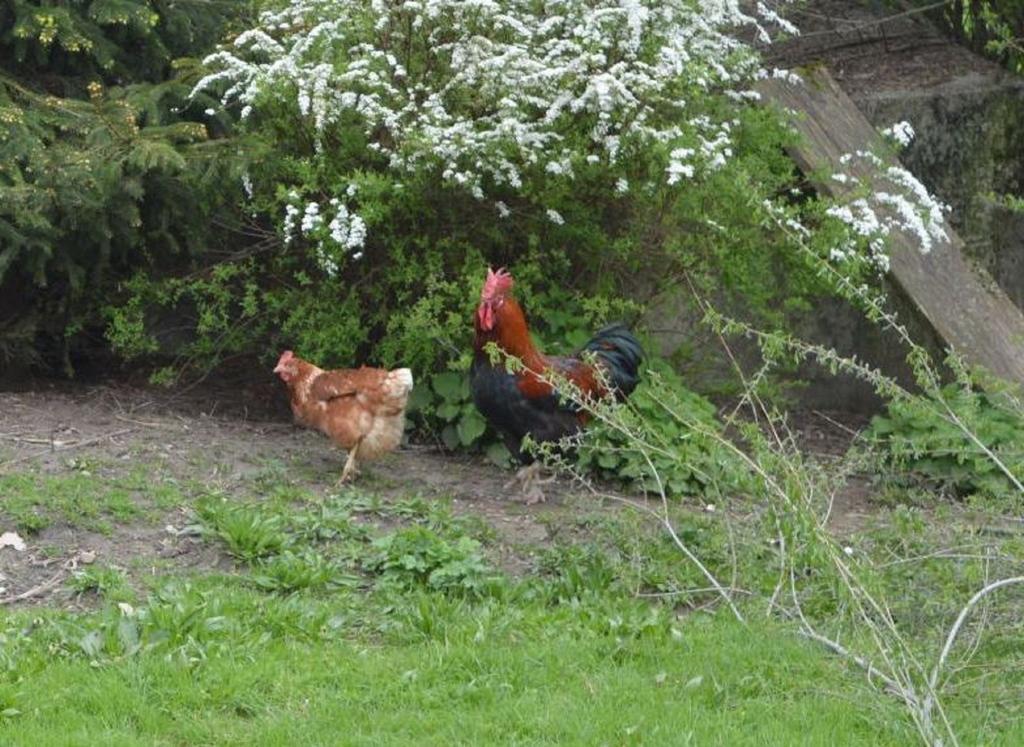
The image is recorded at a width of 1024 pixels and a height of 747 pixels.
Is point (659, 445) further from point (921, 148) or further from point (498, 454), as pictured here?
point (921, 148)

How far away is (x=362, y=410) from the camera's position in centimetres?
859

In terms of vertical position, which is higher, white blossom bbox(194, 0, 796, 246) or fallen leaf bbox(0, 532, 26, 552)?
white blossom bbox(194, 0, 796, 246)

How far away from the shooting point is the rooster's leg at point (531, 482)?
8625 mm

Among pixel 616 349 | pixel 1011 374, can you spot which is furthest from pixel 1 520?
pixel 1011 374

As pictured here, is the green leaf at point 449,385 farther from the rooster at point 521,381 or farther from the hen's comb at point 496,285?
the hen's comb at point 496,285

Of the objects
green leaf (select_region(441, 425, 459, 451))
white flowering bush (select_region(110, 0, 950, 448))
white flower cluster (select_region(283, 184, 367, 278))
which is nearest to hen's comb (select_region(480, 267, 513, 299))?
white flowering bush (select_region(110, 0, 950, 448))

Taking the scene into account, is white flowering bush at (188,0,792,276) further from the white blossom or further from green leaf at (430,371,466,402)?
green leaf at (430,371,466,402)

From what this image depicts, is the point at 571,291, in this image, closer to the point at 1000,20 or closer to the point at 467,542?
the point at 467,542

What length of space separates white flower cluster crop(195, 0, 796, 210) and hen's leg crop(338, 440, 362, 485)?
1.49m

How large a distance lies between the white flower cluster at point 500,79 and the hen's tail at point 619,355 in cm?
89

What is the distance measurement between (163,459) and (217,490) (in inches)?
22.1

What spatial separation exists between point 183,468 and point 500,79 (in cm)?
260

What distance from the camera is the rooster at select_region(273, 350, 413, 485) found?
858 centimetres

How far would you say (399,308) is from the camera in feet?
32.0
